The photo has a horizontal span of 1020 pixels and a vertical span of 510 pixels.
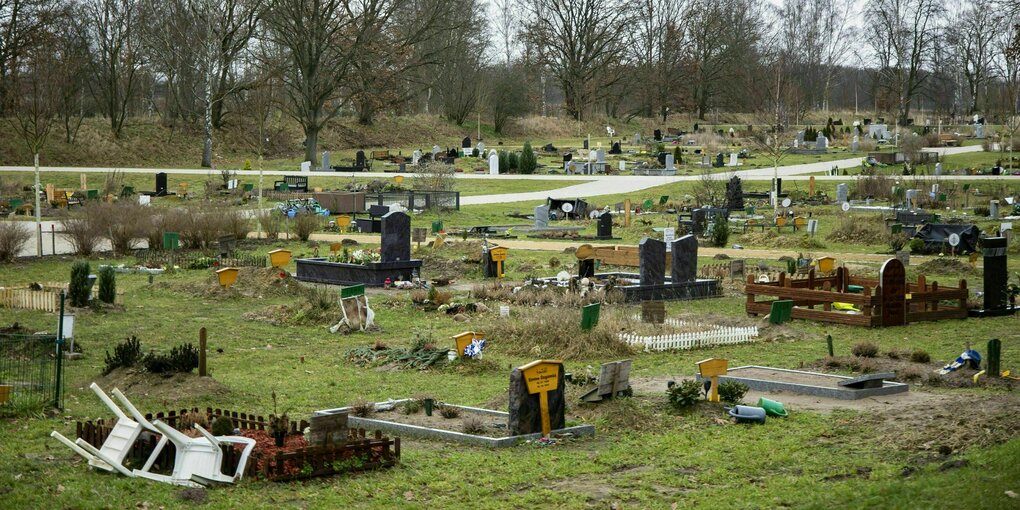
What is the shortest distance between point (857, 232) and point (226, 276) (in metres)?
19.9

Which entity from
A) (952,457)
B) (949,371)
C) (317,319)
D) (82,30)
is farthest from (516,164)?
(952,457)

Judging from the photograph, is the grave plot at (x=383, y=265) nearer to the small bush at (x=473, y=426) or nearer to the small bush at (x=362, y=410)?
the small bush at (x=362, y=410)

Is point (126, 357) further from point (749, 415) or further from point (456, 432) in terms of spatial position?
point (749, 415)

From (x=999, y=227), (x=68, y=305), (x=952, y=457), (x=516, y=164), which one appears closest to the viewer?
(x=952, y=457)

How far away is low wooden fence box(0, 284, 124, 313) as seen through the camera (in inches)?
924

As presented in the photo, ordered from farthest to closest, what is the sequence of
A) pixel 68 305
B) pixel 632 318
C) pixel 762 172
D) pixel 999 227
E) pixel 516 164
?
1. pixel 516 164
2. pixel 762 172
3. pixel 999 227
4. pixel 68 305
5. pixel 632 318

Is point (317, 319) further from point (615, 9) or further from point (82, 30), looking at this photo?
point (615, 9)

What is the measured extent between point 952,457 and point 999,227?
89.1 ft

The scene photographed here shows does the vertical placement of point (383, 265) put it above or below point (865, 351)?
above

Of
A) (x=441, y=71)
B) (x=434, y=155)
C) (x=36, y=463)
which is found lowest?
(x=36, y=463)

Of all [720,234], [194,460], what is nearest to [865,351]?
[194,460]

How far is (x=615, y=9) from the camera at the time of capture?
94.8m

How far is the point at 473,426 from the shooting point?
531 inches

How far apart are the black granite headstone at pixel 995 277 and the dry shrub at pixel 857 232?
12313mm
